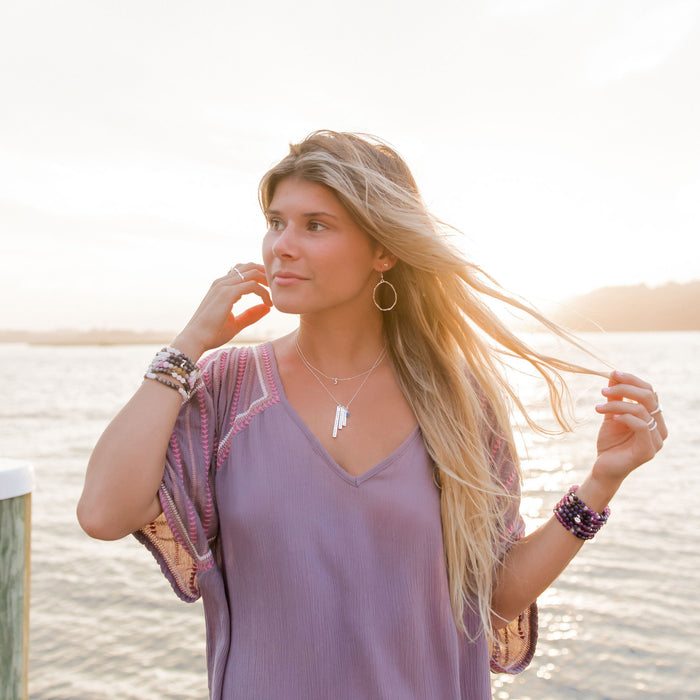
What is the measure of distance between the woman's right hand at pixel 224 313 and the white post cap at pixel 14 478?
0.51 metres

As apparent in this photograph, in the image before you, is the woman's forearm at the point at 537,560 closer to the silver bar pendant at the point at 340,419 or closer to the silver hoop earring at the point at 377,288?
the silver bar pendant at the point at 340,419

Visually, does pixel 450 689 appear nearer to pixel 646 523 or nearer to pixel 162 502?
pixel 162 502

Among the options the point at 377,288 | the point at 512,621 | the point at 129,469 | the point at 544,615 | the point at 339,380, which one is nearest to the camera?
the point at 129,469

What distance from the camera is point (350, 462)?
2096 mm

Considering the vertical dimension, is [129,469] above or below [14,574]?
above

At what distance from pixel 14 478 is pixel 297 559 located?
2.42 feet

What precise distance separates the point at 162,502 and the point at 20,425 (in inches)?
766

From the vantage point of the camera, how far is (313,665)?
1.95m

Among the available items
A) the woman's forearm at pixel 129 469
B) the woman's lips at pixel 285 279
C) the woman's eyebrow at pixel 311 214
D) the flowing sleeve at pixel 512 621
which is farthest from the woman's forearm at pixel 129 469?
the flowing sleeve at pixel 512 621

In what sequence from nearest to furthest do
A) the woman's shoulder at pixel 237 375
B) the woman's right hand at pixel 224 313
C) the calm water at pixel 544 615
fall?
the woman's right hand at pixel 224 313 < the woman's shoulder at pixel 237 375 < the calm water at pixel 544 615

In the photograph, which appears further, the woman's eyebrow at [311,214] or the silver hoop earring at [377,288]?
the silver hoop earring at [377,288]

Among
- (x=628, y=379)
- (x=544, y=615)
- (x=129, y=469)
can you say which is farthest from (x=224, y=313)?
(x=544, y=615)

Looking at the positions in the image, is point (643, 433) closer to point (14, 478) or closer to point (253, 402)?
point (253, 402)

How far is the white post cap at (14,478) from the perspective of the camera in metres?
1.62
